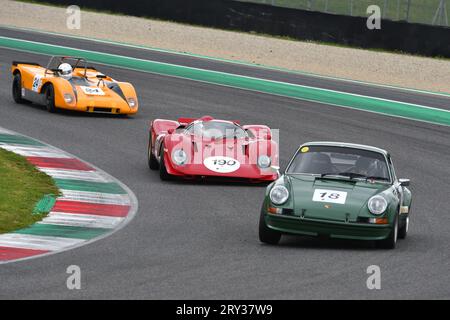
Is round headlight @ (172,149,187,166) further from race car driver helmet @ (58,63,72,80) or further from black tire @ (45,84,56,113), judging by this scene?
race car driver helmet @ (58,63,72,80)

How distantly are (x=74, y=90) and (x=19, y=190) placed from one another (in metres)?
7.40

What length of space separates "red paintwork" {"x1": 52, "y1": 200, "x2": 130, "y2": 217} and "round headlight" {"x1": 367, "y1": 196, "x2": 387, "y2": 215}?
3340 millimetres

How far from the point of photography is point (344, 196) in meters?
11.7

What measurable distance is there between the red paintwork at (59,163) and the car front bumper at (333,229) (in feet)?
18.9

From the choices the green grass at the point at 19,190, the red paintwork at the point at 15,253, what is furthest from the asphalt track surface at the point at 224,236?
the green grass at the point at 19,190

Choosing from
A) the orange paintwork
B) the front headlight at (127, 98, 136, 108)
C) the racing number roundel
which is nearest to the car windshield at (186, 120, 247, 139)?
the racing number roundel

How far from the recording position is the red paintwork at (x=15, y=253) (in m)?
10.7

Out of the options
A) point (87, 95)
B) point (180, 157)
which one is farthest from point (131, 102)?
point (180, 157)

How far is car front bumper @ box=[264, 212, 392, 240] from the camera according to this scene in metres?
11.4

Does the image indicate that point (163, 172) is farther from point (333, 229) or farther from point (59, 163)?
point (333, 229)

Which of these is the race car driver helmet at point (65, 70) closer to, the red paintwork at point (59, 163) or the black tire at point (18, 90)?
the black tire at point (18, 90)
